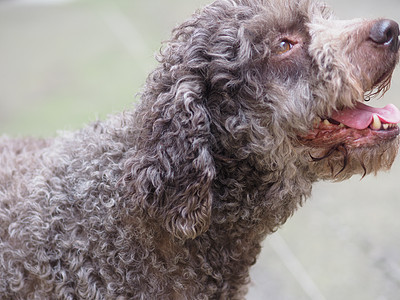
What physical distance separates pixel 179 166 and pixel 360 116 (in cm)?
76

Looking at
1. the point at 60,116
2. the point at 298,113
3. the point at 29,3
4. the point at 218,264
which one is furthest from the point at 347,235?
the point at 29,3

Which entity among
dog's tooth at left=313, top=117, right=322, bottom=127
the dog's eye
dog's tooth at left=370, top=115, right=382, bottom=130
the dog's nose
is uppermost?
the dog's eye

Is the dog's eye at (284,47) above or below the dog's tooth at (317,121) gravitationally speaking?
above

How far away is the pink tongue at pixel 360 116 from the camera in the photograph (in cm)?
228

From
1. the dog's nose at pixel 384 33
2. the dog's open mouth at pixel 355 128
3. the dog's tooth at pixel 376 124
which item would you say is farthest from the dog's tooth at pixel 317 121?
the dog's nose at pixel 384 33

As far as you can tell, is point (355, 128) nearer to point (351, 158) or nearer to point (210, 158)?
point (351, 158)

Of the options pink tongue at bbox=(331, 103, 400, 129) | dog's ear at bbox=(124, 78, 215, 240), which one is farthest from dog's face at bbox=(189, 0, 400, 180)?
dog's ear at bbox=(124, 78, 215, 240)

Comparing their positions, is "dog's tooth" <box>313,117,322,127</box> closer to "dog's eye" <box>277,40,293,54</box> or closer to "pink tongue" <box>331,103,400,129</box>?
"pink tongue" <box>331,103,400,129</box>

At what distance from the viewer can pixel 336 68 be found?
2199 mm

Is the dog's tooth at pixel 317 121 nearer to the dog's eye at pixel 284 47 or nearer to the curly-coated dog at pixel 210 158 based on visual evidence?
the curly-coated dog at pixel 210 158

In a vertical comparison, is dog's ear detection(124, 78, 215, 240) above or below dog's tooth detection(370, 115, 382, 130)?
above

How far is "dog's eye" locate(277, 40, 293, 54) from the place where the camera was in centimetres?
227

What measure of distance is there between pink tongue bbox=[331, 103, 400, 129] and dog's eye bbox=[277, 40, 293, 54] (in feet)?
1.06

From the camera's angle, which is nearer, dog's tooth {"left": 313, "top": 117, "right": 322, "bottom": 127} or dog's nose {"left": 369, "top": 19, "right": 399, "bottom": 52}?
dog's nose {"left": 369, "top": 19, "right": 399, "bottom": 52}
